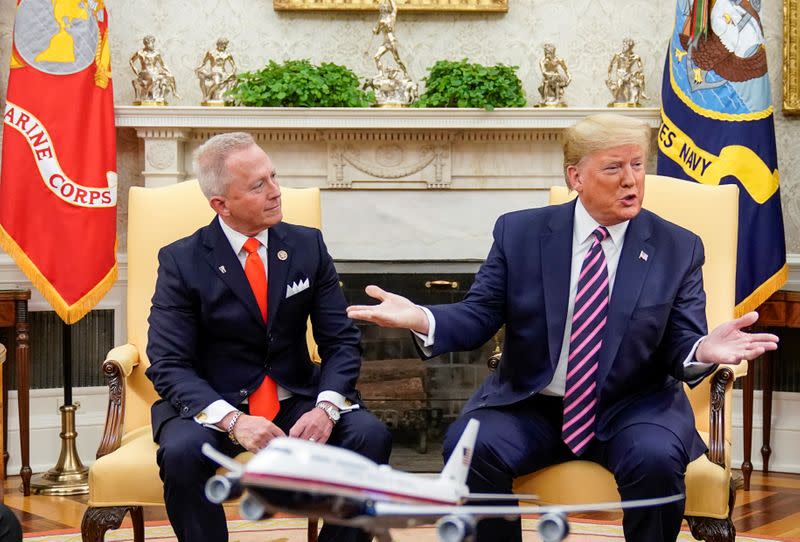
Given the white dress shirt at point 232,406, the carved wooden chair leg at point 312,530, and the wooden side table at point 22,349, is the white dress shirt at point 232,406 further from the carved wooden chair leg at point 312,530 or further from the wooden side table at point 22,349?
the wooden side table at point 22,349

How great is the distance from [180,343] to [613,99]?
3.17 meters

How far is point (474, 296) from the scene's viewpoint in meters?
2.98

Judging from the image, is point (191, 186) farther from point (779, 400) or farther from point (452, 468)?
point (779, 400)

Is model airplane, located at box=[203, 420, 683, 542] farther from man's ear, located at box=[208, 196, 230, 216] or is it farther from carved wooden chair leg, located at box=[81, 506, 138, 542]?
man's ear, located at box=[208, 196, 230, 216]

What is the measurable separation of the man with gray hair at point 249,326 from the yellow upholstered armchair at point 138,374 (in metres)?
0.13

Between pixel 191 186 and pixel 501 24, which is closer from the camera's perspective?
pixel 191 186

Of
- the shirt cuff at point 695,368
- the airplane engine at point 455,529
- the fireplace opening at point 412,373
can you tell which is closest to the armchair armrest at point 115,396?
the shirt cuff at point 695,368

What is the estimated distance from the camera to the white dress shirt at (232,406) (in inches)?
113

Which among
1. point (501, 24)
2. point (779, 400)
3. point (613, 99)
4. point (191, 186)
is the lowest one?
point (779, 400)

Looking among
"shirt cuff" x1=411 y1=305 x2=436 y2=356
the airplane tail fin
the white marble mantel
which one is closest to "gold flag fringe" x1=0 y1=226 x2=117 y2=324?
the white marble mantel

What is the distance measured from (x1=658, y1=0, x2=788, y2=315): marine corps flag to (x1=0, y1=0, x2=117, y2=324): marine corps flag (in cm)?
275

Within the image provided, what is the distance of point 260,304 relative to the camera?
3105 mm

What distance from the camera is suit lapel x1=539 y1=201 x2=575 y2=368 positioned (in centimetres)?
288

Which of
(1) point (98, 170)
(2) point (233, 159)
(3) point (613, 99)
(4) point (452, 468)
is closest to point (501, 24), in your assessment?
(3) point (613, 99)
